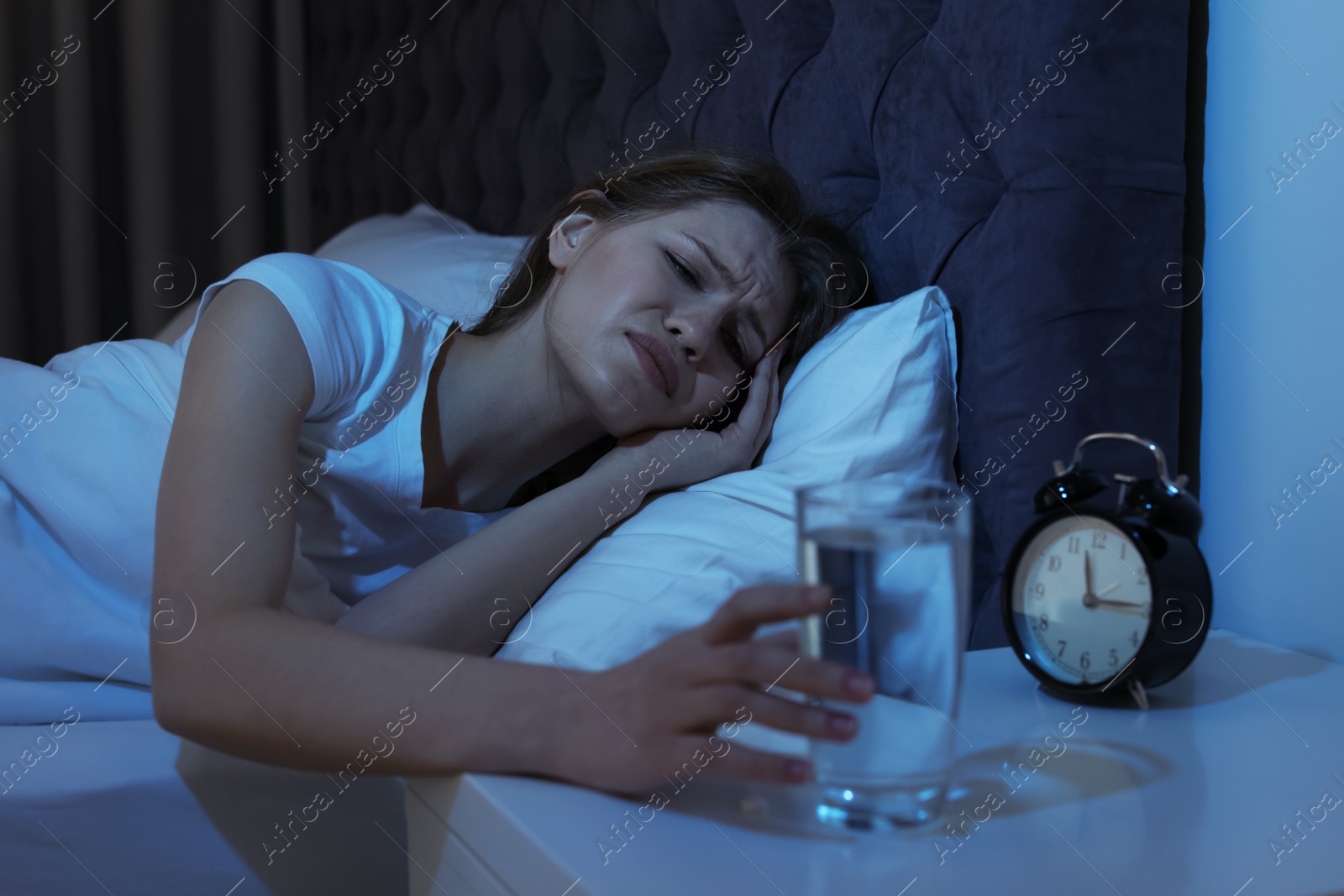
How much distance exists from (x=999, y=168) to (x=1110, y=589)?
468mm

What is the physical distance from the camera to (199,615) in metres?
0.66

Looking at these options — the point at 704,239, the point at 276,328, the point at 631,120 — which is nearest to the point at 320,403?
the point at 276,328

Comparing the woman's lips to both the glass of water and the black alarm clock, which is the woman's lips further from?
the glass of water

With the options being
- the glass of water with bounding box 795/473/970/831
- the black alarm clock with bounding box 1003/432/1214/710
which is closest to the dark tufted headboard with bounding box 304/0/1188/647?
the black alarm clock with bounding box 1003/432/1214/710

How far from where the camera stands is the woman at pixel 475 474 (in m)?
0.49

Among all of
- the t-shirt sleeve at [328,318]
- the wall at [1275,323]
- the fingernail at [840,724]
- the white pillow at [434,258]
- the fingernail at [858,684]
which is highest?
the t-shirt sleeve at [328,318]

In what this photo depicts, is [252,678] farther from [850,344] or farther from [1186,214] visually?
[1186,214]

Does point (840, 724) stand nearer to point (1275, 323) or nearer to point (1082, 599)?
point (1082, 599)

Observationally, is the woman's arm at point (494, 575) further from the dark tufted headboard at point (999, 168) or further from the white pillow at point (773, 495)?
the dark tufted headboard at point (999, 168)

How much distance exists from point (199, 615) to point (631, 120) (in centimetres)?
116

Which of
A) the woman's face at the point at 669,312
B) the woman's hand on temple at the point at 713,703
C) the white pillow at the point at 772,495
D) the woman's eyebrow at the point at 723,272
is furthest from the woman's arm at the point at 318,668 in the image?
the woman's eyebrow at the point at 723,272

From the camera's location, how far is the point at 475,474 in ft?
3.78

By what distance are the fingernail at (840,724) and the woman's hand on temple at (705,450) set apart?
59cm

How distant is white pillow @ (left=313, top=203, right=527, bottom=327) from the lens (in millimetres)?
1455
